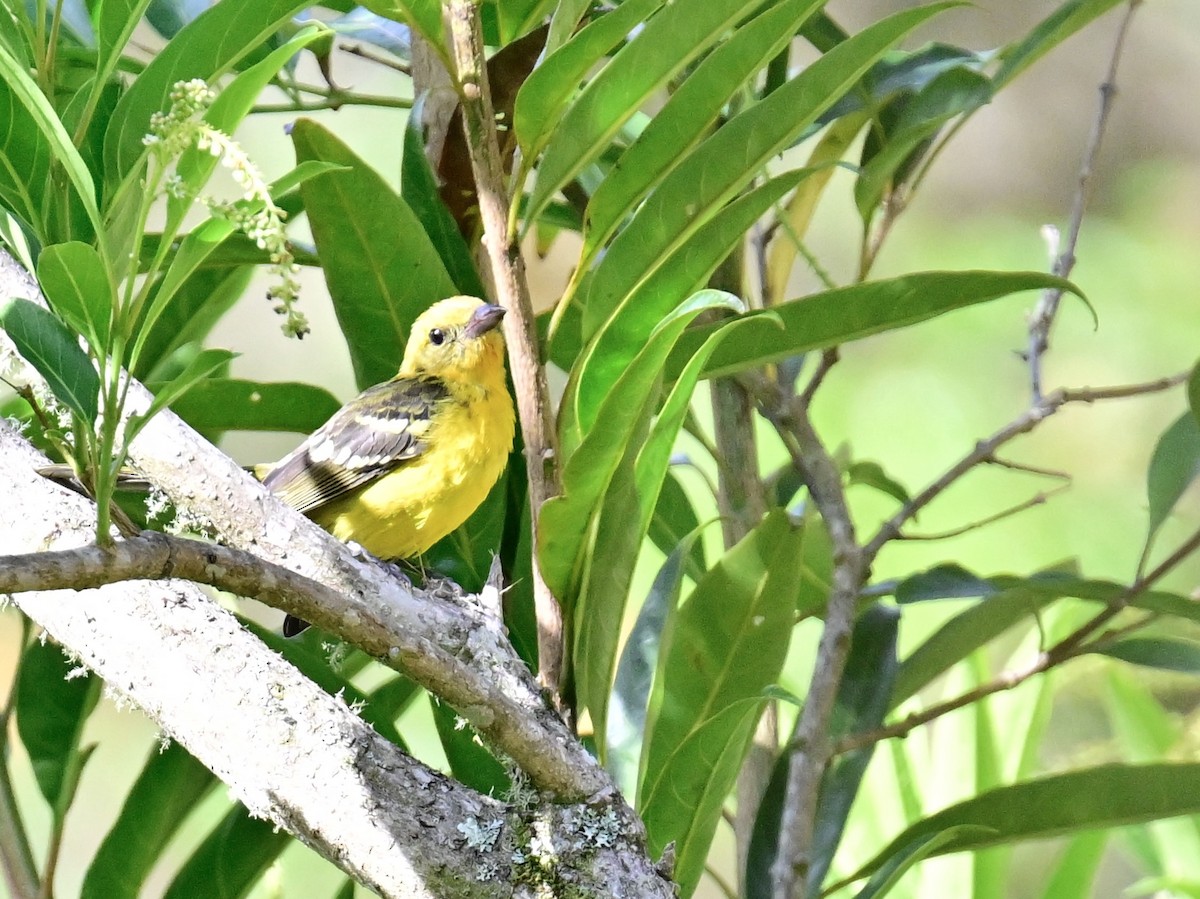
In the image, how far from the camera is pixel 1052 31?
4.58 feet

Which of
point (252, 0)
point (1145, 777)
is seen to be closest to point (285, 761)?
point (252, 0)

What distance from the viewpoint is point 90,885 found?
1.46m

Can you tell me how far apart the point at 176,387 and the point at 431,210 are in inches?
26.6

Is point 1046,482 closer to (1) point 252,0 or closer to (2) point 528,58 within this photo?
(2) point 528,58

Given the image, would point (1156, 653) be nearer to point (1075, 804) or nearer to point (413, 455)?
point (1075, 804)

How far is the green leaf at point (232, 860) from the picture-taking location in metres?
1.42

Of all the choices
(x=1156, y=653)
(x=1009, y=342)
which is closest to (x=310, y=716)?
(x=1156, y=653)

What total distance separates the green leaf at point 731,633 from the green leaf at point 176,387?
0.56m

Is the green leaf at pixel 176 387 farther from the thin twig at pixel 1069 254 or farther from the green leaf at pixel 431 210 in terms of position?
the thin twig at pixel 1069 254

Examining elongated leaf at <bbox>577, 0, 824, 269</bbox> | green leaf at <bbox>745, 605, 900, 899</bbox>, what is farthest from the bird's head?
elongated leaf at <bbox>577, 0, 824, 269</bbox>

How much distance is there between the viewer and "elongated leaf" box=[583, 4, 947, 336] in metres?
1.08

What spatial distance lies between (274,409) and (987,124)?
155 inches

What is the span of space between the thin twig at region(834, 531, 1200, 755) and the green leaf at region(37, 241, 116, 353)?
92cm

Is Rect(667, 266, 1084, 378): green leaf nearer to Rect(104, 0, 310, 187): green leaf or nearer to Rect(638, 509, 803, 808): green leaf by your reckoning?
Rect(638, 509, 803, 808): green leaf
